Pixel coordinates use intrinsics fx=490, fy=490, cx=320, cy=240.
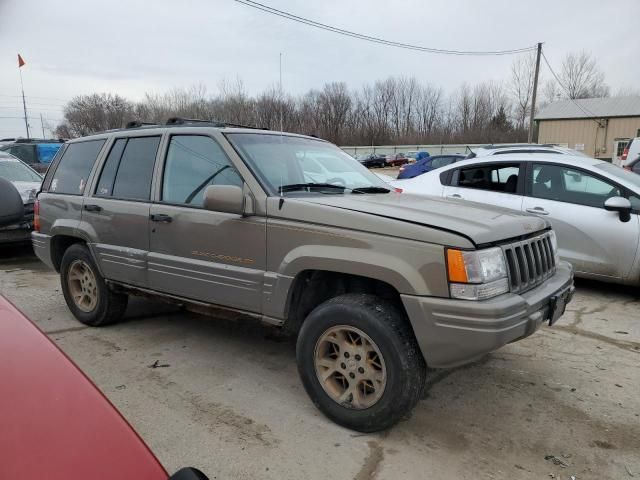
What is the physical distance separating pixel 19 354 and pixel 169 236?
2.33 m

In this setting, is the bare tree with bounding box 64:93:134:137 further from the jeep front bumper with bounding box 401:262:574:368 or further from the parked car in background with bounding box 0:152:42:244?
the jeep front bumper with bounding box 401:262:574:368

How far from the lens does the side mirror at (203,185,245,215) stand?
3.17 meters

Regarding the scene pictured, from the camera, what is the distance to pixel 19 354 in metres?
1.53

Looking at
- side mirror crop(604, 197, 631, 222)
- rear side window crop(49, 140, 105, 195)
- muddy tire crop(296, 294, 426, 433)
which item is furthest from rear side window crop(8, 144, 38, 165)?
side mirror crop(604, 197, 631, 222)

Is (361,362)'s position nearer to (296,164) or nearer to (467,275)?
(467,275)

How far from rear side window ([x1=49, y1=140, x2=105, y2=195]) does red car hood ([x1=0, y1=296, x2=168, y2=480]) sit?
3.52 metres

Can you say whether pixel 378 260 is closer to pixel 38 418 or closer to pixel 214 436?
pixel 214 436

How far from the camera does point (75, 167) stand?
493 cm

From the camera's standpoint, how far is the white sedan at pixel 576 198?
5.50 m

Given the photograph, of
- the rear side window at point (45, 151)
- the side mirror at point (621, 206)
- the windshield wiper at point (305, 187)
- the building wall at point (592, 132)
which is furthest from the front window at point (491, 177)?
the building wall at point (592, 132)

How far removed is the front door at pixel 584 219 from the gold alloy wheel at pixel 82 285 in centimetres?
506

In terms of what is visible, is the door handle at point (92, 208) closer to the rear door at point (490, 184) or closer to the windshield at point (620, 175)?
the rear door at point (490, 184)

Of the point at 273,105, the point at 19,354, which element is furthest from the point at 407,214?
the point at 273,105

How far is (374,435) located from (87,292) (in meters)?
3.27
